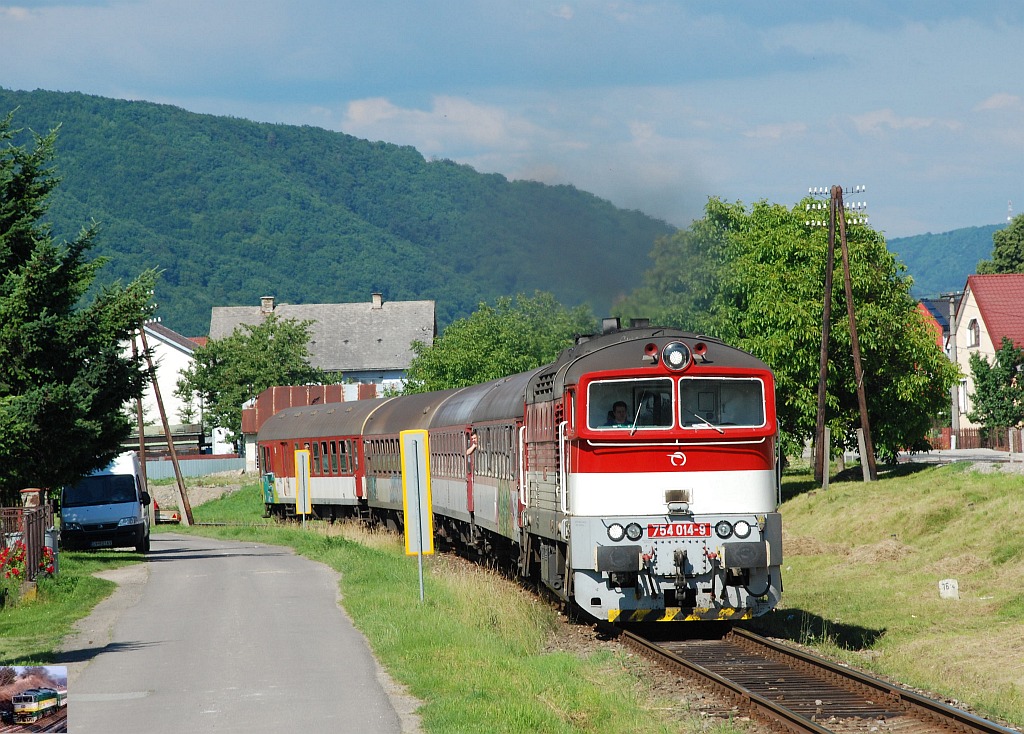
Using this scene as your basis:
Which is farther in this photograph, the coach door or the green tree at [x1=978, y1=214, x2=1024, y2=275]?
the green tree at [x1=978, y1=214, x2=1024, y2=275]

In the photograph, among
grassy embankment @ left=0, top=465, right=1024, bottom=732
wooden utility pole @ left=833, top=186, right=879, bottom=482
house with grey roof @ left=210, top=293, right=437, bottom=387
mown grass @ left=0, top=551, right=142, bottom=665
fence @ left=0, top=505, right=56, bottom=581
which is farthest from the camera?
house with grey roof @ left=210, top=293, right=437, bottom=387

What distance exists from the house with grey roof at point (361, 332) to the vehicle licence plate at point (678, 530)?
98.6m

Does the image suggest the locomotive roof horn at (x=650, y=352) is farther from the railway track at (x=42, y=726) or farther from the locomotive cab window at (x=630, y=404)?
the railway track at (x=42, y=726)

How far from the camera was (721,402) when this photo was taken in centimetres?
1532


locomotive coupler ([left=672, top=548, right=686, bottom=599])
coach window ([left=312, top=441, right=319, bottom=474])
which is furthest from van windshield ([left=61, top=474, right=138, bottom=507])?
locomotive coupler ([left=672, top=548, right=686, bottom=599])

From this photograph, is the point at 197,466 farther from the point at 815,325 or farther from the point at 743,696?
the point at 743,696

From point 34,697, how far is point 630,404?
10465 mm

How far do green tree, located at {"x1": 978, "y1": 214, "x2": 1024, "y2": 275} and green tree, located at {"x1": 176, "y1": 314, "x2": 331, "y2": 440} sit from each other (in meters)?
50.0

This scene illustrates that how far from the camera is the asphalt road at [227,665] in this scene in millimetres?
10078

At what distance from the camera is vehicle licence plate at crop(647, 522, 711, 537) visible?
48.3 feet

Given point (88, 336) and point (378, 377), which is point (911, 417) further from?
point (378, 377)

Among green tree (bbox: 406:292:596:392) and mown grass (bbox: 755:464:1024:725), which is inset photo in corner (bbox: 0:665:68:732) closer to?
mown grass (bbox: 755:464:1024:725)

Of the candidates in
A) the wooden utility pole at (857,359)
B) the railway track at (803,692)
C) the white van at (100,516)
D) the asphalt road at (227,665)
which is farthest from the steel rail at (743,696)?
the wooden utility pole at (857,359)

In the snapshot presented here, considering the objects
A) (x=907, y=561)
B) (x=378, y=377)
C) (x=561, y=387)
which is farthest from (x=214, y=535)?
(x=378, y=377)
